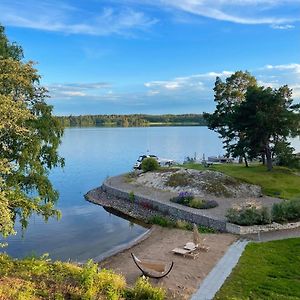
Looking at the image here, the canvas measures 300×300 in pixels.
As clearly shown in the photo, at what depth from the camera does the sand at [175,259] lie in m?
11.9

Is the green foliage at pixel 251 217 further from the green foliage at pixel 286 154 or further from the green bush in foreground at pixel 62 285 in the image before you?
the green foliage at pixel 286 154

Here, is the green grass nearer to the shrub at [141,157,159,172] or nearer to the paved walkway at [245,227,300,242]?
the paved walkway at [245,227,300,242]

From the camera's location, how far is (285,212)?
1978cm

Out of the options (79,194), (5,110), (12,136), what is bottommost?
(79,194)

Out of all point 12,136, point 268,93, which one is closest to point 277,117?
point 268,93

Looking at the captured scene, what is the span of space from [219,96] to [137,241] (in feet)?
98.4

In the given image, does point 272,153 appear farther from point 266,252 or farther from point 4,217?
point 4,217

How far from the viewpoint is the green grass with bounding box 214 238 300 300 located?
36.1 ft

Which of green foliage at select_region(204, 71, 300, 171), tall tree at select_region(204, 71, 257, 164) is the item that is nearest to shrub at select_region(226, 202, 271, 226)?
green foliage at select_region(204, 71, 300, 171)

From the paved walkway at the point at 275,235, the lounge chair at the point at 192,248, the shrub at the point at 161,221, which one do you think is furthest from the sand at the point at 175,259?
the paved walkway at the point at 275,235

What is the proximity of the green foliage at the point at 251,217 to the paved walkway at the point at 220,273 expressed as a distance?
2.25 metres

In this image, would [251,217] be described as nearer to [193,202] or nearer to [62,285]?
[193,202]

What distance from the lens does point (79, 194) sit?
34.1 metres

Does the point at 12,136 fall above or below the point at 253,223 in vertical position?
above
